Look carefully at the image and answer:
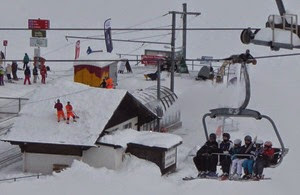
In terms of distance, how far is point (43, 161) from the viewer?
24438 mm

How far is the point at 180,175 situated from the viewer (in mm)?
24406

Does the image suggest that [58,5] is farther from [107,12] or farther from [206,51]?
[206,51]

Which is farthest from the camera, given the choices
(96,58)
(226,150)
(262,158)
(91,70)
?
(96,58)

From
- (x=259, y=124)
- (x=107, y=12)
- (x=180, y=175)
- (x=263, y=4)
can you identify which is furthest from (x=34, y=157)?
(x=263, y=4)

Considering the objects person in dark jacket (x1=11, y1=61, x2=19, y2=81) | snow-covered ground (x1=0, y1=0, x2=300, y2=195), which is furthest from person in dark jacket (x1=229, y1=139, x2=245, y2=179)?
person in dark jacket (x1=11, y1=61, x2=19, y2=81)

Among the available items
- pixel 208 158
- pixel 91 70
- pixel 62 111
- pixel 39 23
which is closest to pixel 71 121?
pixel 62 111

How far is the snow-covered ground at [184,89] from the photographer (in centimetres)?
2227

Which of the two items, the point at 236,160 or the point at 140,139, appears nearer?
the point at 236,160

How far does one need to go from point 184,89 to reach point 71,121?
16034 mm

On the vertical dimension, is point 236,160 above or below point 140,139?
above

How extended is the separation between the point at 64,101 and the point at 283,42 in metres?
16.2

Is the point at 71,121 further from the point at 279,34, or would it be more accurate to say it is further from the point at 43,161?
the point at 279,34

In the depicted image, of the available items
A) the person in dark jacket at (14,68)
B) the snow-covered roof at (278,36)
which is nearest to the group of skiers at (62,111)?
the person in dark jacket at (14,68)

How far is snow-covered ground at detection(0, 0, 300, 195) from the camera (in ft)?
73.0
